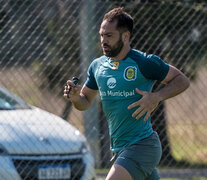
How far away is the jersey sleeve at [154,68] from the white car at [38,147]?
6.09ft

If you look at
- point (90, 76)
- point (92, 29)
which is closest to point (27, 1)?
point (92, 29)

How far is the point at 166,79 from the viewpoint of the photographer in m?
3.83

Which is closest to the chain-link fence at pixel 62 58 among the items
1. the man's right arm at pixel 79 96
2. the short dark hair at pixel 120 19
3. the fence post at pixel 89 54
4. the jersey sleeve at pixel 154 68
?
the fence post at pixel 89 54

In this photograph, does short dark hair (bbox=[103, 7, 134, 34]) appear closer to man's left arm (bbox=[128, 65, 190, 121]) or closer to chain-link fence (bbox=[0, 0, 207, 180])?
man's left arm (bbox=[128, 65, 190, 121])

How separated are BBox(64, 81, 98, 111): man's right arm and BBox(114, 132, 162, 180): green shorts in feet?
1.70

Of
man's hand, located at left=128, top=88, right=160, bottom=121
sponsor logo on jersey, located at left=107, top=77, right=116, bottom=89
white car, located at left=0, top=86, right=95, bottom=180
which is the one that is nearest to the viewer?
man's hand, located at left=128, top=88, right=160, bottom=121

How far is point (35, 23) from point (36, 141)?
132 cm

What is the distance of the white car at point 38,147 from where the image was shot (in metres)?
5.04

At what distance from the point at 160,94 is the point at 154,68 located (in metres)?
0.25

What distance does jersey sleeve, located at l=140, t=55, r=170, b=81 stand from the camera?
378cm

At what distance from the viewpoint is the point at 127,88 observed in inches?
150

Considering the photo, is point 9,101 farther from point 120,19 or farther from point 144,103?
point 144,103

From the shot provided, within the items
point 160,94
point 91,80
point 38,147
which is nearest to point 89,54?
point 38,147

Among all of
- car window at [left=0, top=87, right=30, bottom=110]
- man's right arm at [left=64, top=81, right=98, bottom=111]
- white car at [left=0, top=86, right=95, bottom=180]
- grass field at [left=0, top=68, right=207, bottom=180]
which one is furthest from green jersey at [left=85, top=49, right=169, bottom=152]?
car window at [left=0, top=87, right=30, bottom=110]
